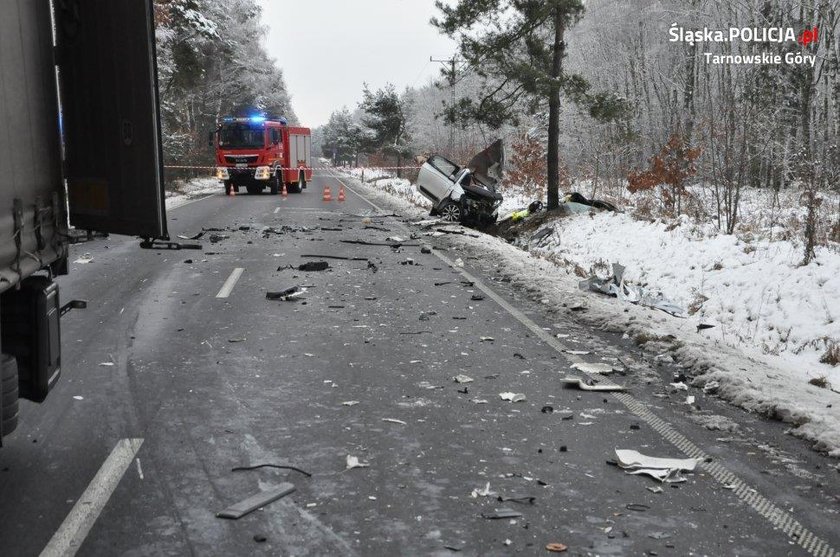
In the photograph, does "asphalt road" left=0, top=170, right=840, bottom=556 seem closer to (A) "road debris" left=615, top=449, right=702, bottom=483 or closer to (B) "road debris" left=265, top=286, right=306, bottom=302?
(A) "road debris" left=615, top=449, right=702, bottom=483

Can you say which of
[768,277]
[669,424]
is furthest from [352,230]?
[669,424]

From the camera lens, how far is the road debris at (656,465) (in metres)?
4.07

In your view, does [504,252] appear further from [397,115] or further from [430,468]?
[397,115]

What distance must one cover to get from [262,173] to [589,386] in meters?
28.8

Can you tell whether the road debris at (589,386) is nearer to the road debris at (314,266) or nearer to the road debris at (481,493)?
the road debris at (481,493)

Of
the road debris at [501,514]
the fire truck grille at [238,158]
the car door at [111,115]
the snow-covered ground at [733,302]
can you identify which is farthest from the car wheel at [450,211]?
the road debris at [501,514]

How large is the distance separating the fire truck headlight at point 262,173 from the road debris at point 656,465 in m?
30.0

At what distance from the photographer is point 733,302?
10.2 metres

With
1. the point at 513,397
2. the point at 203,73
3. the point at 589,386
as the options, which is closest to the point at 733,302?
the point at 589,386

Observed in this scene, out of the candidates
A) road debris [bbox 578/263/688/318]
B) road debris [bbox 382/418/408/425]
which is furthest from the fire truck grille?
road debris [bbox 382/418/408/425]

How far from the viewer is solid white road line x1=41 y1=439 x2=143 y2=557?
3178mm

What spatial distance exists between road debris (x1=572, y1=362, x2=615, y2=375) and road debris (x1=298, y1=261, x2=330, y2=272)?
19.9ft

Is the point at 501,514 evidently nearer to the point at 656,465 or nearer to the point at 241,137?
the point at 656,465

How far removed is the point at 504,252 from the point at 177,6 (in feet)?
82.9
